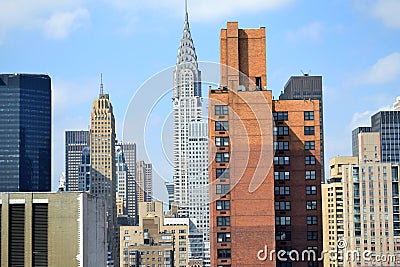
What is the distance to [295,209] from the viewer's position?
43.9 metres

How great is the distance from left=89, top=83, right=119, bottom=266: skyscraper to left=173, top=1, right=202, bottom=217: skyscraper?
9334cm

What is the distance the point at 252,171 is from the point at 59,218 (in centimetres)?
1368

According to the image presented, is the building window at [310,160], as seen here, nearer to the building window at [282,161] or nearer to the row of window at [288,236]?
the building window at [282,161]

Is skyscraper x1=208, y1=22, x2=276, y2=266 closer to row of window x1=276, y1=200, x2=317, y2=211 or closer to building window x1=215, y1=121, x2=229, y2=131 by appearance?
building window x1=215, y1=121, x2=229, y2=131

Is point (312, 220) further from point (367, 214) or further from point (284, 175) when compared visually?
point (367, 214)

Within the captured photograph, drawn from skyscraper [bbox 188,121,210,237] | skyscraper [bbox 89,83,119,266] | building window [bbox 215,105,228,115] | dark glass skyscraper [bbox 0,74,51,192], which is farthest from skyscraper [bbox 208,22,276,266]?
dark glass skyscraper [bbox 0,74,51,192]

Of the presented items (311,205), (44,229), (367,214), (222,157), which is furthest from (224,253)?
(367,214)

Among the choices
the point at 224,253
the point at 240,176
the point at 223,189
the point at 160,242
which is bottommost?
the point at 160,242

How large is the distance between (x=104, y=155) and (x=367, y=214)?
85.6 metres

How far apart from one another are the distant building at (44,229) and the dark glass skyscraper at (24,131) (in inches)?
5456

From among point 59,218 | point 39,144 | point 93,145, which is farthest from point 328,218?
point 39,144

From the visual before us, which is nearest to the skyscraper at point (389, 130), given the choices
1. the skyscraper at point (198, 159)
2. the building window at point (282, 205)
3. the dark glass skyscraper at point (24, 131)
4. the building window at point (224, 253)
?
the dark glass skyscraper at point (24, 131)

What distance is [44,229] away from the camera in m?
30.6

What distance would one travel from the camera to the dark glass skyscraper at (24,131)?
16850 centimetres
